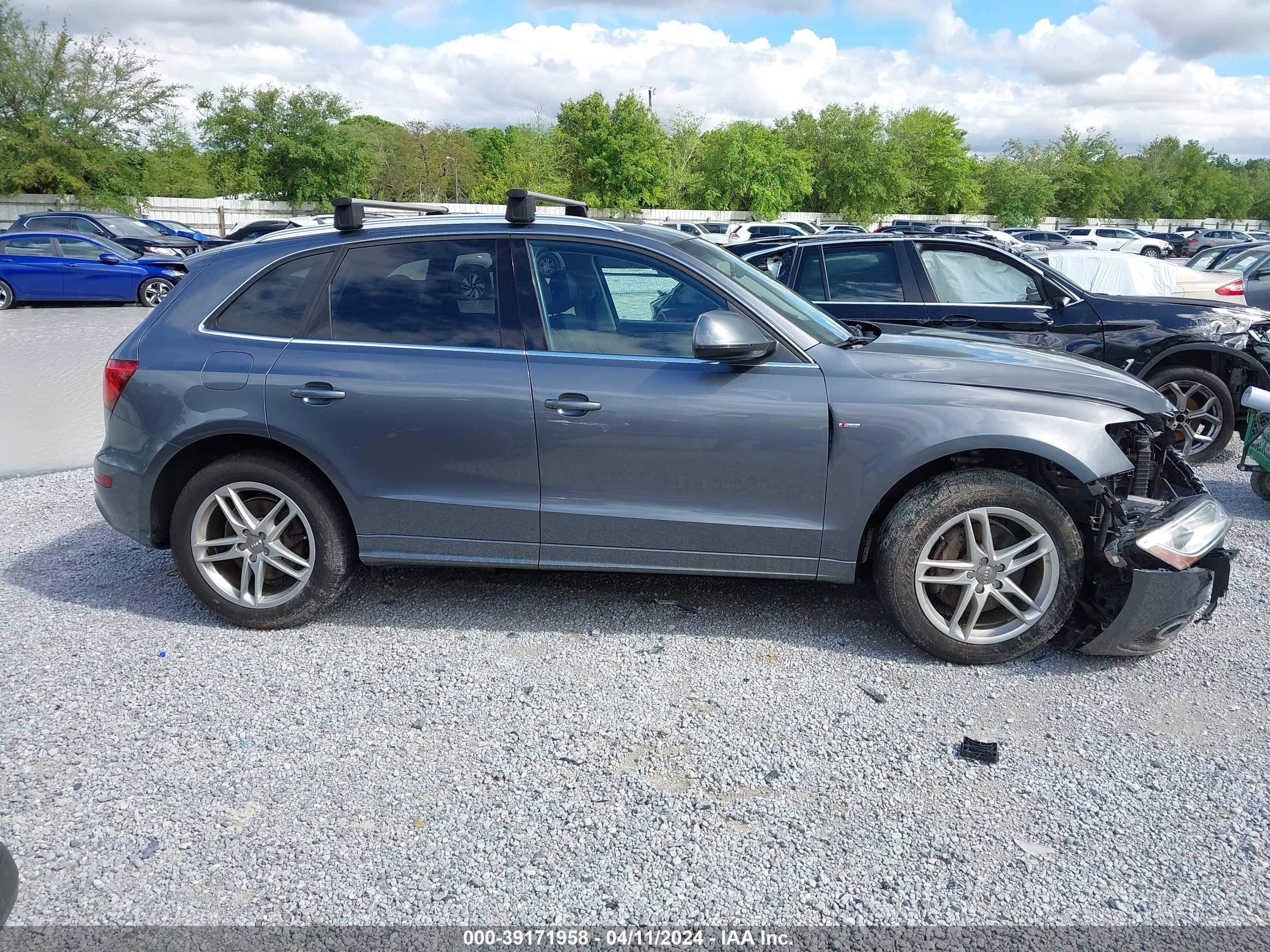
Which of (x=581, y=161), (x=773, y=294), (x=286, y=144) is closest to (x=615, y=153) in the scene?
(x=581, y=161)

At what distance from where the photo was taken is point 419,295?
14.1 ft

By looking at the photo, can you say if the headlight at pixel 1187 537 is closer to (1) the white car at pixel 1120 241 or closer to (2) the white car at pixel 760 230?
(2) the white car at pixel 760 230

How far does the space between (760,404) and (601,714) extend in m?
1.42

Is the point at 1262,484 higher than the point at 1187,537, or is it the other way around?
the point at 1187,537

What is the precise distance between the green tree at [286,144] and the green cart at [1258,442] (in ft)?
139

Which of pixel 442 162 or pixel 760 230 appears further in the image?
pixel 442 162

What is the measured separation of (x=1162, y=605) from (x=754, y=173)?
5995 centimetres

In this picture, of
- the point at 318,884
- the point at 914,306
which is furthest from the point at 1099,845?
the point at 914,306

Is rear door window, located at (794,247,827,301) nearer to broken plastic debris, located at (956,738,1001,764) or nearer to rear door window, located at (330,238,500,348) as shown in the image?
rear door window, located at (330,238,500,348)

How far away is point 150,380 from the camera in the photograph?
Answer: 4.32 m

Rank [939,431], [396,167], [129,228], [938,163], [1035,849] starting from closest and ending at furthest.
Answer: [1035,849], [939,431], [129,228], [396,167], [938,163]

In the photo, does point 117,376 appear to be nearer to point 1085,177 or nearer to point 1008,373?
point 1008,373

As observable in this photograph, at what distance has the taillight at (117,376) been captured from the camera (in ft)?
14.3

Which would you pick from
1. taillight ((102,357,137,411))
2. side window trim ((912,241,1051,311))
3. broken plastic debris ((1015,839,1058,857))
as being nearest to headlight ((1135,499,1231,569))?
broken plastic debris ((1015,839,1058,857))
